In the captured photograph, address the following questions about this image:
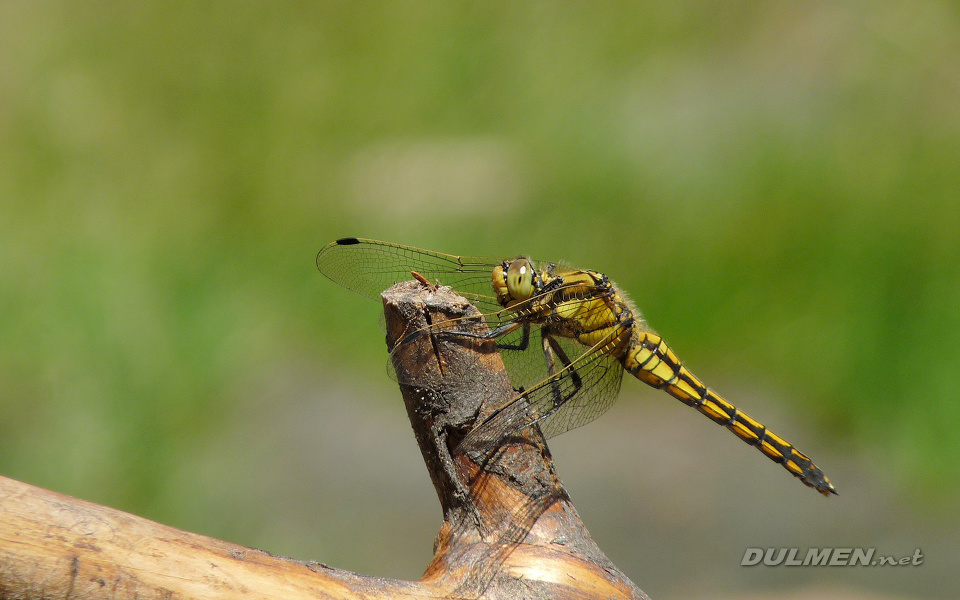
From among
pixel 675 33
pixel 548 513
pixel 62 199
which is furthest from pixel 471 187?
A: pixel 548 513

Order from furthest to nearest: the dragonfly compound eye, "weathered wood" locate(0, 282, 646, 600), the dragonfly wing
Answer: the dragonfly compound eye, the dragonfly wing, "weathered wood" locate(0, 282, 646, 600)

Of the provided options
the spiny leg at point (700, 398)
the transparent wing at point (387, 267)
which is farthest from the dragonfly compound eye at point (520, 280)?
the spiny leg at point (700, 398)

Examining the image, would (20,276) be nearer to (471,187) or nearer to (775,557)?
(471,187)

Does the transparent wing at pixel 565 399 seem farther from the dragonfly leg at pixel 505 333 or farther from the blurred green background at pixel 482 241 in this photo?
the blurred green background at pixel 482 241

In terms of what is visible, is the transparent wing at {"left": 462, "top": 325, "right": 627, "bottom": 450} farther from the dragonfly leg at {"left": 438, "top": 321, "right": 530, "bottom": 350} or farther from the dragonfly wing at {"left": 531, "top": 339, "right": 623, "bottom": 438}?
the dragonfly leg at {"left": 438, "top": 321, "right": 530, "bottom": 350}

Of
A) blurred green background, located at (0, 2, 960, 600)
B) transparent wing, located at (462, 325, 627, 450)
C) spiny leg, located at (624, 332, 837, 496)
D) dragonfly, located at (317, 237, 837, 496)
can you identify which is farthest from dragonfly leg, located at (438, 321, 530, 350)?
blurred green background, located at (0, 2, 960, 600)
